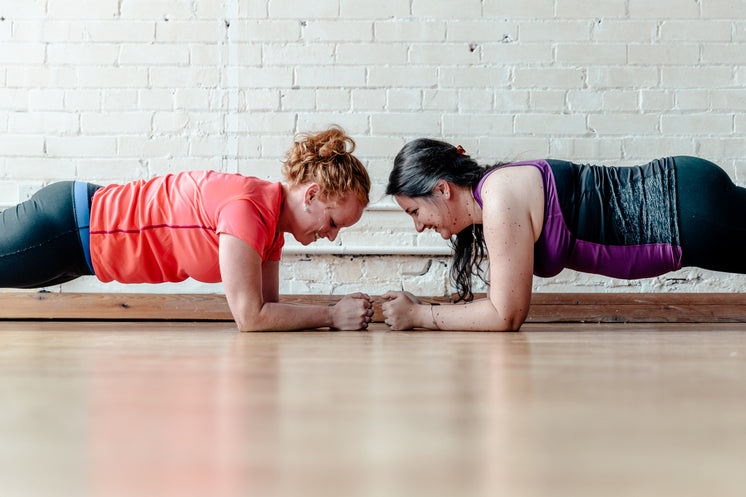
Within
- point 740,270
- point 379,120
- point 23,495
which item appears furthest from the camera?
point 379,120

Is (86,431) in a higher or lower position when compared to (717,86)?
lower

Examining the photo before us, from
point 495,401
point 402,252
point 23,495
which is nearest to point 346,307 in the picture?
point 402,252

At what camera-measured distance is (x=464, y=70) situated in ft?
8.04

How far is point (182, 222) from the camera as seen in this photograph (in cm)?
161

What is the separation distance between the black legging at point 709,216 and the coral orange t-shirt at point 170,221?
1008 mm

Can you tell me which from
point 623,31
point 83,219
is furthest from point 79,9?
point 623,31

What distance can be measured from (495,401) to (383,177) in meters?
2.01

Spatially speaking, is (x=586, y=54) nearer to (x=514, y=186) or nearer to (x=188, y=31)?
(x=514, y=186)

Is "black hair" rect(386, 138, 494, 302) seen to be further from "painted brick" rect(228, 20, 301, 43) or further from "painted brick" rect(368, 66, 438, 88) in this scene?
"painted brick" rect(228, 20, 301, 43)

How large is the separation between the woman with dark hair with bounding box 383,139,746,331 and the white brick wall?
862 mm

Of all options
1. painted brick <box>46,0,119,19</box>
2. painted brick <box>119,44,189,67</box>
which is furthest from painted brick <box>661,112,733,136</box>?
painted brick <box>46,0,119,19</box>

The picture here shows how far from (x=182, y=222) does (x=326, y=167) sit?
0.39 m

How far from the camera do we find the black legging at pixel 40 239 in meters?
1.60

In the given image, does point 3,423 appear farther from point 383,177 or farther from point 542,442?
point 383,177
